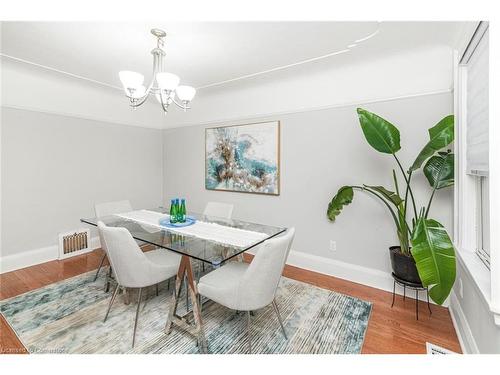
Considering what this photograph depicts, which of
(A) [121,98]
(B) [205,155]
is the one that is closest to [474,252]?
(B) [205,155]

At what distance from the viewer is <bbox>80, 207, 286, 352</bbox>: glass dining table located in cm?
167

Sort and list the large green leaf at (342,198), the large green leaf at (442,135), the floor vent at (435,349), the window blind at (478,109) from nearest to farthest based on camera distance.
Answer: the window blind at (478,109)
the floor vent at (435,349)
the large green leaf at (442,135)
the large green leaf at (342,198)

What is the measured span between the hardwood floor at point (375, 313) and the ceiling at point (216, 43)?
232cm

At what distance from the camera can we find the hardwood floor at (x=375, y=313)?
1.71 metres

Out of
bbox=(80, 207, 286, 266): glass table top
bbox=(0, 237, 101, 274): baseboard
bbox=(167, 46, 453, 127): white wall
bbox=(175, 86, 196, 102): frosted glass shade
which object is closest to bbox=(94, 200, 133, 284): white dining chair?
bbox=(80, 207, 286, 266): glass table top

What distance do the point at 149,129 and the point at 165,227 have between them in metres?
2.67

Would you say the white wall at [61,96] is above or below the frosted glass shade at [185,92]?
above

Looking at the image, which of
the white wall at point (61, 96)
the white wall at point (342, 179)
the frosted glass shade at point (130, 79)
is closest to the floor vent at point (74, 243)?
the white wall at point (61, 96)

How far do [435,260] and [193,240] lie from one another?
174cm

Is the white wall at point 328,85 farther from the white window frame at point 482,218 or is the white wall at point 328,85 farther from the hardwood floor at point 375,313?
the hardwood floor at point 375,313

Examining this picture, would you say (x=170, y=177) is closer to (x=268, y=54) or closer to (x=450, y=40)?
(x=268, y=54)

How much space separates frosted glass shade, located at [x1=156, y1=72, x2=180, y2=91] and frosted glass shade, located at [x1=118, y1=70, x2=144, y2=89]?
156 mm

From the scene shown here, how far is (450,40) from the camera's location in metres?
2.03

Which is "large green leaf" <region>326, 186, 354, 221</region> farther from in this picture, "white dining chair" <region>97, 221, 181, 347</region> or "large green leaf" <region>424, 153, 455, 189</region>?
"white dining chair" <region>97, 221, 181, 347</region>
